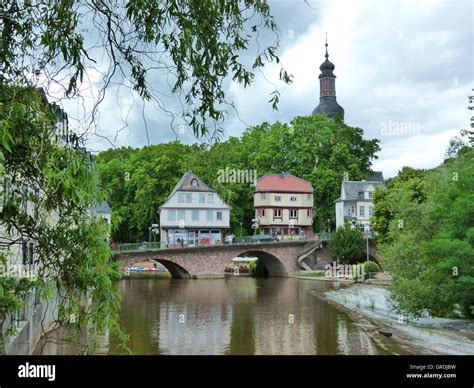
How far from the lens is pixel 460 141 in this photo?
43656 mm

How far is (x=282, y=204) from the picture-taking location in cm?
5131

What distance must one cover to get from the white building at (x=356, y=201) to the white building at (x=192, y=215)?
12.3 m

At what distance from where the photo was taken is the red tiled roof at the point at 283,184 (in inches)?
1945

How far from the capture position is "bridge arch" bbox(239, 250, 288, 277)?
49344 mm

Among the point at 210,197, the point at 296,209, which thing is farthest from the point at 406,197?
the point at 296,209

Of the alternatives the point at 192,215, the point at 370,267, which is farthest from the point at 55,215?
the point at 370,267

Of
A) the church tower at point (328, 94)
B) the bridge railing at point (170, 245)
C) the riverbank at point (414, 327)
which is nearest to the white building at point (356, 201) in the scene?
the bridge railing at point (170, 245)

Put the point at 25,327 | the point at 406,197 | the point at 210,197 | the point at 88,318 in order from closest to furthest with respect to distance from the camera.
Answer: the point at 88,318 < the point at 25,327 < the point at 406,197 < the point at 210,197

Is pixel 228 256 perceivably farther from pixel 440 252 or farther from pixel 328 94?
pixel 328 94

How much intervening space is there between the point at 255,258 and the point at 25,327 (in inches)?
1731

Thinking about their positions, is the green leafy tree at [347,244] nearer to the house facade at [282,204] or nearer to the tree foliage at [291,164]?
the house facade at [282,204]

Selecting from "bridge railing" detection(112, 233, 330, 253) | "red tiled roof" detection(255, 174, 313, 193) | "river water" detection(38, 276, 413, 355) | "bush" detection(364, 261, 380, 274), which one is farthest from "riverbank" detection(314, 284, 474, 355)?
"red tiled roof" detection(255, 174, 313, 193)

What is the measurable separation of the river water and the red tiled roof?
1516 centimetres

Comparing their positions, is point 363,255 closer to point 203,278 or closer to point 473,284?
point 203,278
